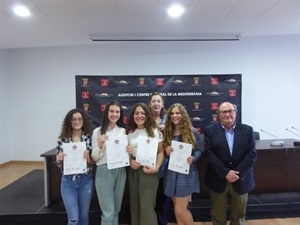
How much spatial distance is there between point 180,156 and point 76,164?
0.89 m

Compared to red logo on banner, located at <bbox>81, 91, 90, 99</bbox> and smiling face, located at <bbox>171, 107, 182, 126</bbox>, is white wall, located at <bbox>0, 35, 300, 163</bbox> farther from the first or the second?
smiling face, located at <bbox>171, 107, 182, 126</bbox>

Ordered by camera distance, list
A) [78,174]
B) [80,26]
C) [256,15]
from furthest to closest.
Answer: [80,26] → [256,15] → [78,174]

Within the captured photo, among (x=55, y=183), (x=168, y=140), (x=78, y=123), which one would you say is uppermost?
(x=78, y=123)

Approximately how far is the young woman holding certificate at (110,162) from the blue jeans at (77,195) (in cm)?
10

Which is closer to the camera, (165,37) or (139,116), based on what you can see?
(139,116)

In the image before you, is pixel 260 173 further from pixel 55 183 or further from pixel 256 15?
pixel 55 183

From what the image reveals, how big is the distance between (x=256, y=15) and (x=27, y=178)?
4563 mm

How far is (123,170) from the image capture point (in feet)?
6.82

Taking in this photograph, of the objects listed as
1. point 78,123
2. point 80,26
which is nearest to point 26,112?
point 80,26

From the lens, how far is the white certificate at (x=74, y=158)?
196 centimetres

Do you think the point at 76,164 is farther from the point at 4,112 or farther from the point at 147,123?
the point at 4,112

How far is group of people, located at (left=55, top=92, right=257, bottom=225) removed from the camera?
2.01 metres

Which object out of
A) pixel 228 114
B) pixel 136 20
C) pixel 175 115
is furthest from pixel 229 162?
pixel 136 20

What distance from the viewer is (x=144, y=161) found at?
1999mm
